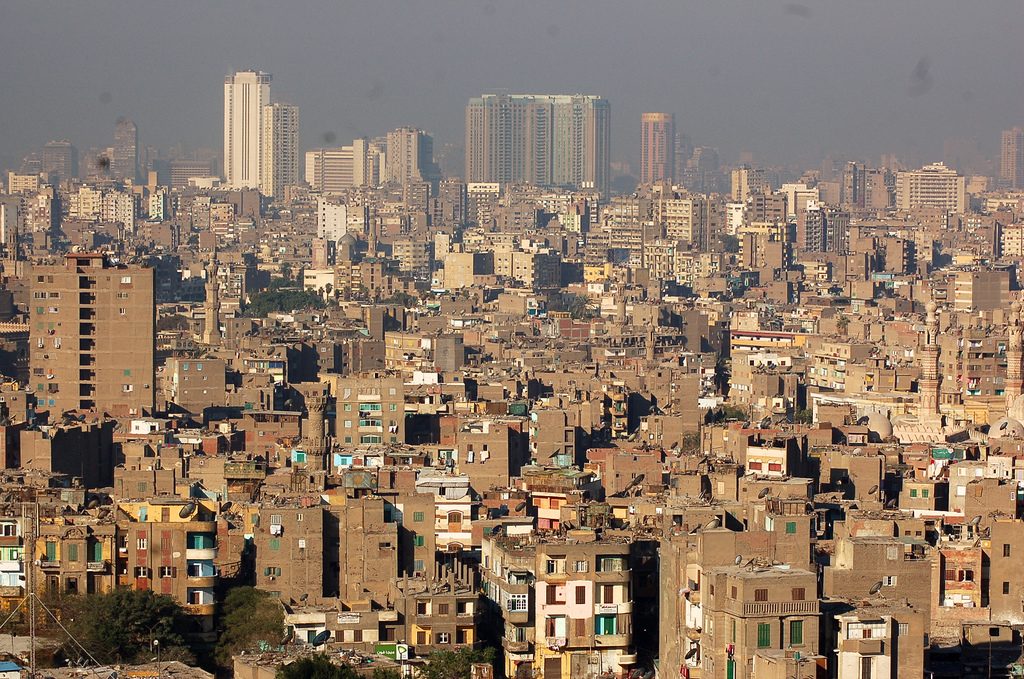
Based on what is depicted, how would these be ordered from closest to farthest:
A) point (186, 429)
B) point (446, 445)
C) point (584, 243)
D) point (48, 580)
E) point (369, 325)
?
point (48, 580) < point (446, 445) < point (186, 429) < point (369, 325) < point (584, 243)

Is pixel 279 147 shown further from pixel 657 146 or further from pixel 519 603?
pixel 519 603

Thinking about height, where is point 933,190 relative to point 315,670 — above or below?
above

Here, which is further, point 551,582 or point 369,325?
point 369,325

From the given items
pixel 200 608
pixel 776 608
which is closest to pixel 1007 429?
pixel 200 608

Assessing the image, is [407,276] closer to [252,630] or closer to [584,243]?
[584,243]

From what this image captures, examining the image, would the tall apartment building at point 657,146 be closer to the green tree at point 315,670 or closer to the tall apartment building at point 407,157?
the tall apartment building at point 407,157

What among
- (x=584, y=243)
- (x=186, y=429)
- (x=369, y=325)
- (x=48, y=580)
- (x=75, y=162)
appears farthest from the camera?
(x=75, y=162)

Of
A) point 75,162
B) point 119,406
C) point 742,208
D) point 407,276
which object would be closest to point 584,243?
point 742,208
